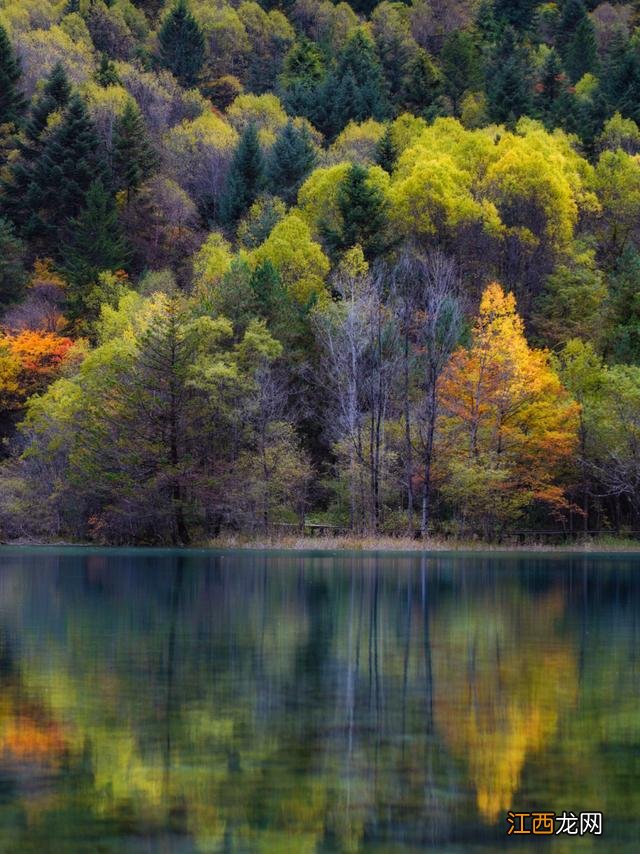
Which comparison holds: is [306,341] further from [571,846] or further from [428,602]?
[571,846]

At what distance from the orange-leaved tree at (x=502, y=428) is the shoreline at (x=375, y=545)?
1828 mm

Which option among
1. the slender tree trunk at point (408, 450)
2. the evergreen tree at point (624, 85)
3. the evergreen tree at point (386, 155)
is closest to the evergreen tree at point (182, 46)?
the evergreen tree at point (386, 155)

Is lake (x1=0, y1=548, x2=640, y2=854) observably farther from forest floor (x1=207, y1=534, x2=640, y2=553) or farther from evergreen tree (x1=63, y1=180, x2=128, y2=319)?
evergreen tree (x1=63, y1=180, x2=128, y2=319)

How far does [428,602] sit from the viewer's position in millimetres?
28938

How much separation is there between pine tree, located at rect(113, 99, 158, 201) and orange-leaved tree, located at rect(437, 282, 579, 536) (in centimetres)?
3988

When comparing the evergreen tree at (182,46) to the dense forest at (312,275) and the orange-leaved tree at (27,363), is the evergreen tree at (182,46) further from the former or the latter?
the orange-leaved tree at (27,363)

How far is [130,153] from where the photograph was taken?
96750mm

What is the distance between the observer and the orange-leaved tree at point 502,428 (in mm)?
62250

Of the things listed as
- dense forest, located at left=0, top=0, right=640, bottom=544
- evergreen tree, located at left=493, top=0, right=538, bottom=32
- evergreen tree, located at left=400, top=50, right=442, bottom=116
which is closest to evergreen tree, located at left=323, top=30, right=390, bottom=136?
dense forest, located at left=0, top=0, right=640, bottom=544

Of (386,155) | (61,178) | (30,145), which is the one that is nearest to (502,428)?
(386,155)

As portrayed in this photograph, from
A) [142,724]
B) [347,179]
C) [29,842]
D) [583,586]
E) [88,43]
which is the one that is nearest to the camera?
[29,842]

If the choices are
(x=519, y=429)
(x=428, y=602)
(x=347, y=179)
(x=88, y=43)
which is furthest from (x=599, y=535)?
(x=88, y=43)

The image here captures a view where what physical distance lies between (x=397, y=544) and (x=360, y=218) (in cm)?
2987

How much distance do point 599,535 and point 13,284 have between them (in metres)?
40.5
